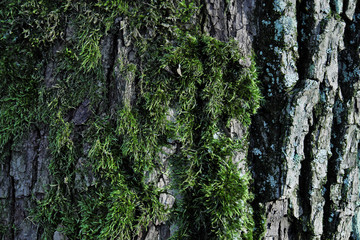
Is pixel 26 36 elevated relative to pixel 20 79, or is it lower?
elevated

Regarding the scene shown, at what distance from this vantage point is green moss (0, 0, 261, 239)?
1.54 meters

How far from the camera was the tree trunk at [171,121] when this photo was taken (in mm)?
1551

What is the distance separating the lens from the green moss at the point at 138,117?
154 cm

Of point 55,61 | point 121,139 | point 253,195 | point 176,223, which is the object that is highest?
point 55,61

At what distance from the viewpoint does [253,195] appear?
1.66 meters

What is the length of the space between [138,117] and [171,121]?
172mm

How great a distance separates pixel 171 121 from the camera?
1.59 meters

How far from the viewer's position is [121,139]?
1.57m

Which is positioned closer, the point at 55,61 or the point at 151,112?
the point at 151,112

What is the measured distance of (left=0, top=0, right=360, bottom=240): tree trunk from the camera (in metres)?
1.55

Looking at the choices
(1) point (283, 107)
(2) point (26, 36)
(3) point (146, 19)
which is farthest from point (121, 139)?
(1) point (283, 107)

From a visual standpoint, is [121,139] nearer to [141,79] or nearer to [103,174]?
[103,174]

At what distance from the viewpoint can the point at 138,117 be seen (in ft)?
5.16

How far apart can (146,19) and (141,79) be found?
311 millimetres
